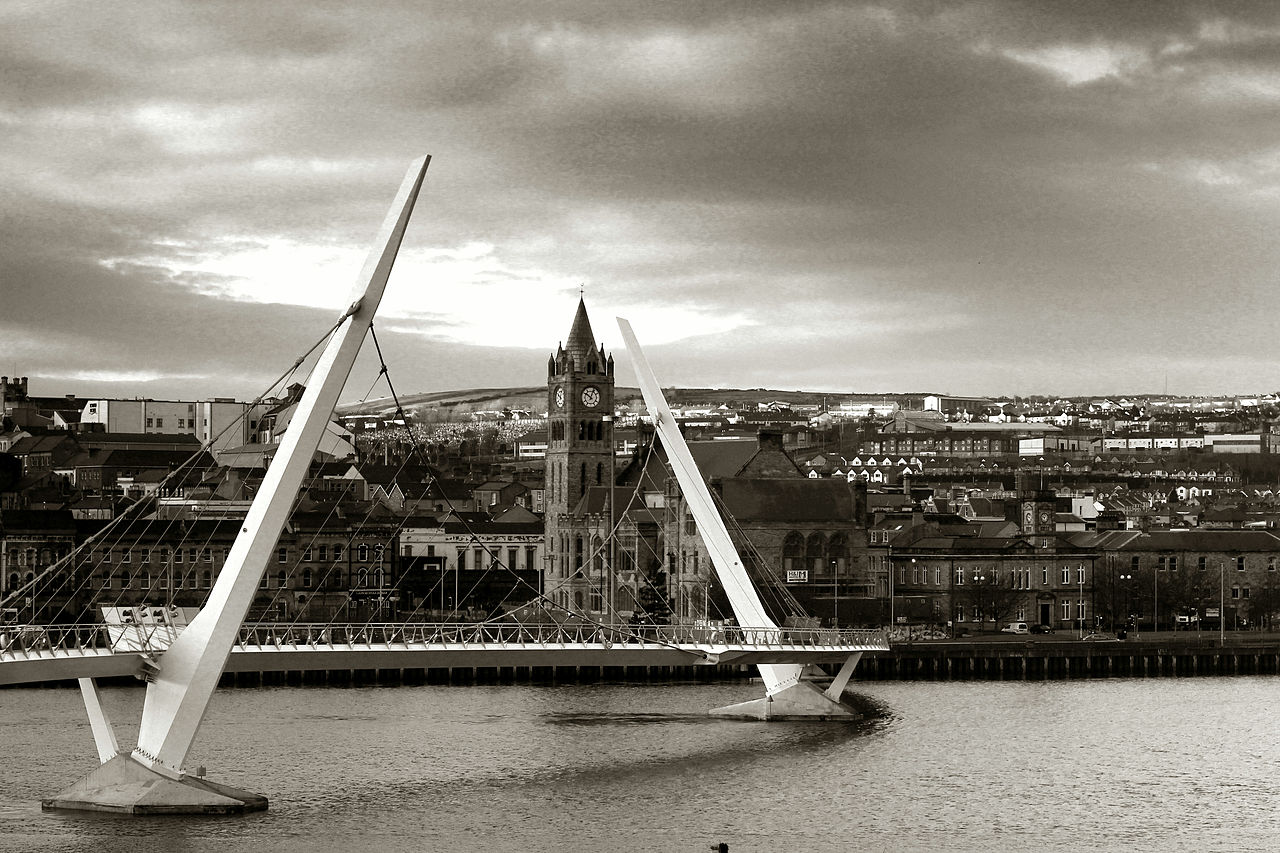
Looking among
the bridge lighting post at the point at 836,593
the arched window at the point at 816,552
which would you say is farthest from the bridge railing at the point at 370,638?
the arched window at the point at 816,552

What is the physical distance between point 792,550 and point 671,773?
4189 centimetres

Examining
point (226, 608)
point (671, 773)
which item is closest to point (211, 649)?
point (226, 608)

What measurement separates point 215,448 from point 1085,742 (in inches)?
3014

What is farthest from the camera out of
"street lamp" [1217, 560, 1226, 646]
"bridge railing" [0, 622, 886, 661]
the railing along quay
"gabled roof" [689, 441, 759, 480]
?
"gabled roof" [689, 441, 759, 480]

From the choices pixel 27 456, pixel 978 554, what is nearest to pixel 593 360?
pixel 978 554

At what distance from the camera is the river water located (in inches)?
1377

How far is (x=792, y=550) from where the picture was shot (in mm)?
83812

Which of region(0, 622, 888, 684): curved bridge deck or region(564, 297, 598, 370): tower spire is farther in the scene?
region(564, 297, 598, 370): tower spire

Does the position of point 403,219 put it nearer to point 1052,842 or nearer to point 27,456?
point 1052,842

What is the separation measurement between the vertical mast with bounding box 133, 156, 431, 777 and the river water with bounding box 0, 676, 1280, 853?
1452 millimetres

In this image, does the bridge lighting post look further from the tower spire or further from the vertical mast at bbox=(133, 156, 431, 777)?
the vertical mast at bbox=(133, 156, 431, 777)

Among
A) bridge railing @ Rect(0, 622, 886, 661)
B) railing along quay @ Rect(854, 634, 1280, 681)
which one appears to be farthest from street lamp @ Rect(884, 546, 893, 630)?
bridge railing @ Rect(0, 622, 886, 661)

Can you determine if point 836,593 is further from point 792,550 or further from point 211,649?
point 211,649

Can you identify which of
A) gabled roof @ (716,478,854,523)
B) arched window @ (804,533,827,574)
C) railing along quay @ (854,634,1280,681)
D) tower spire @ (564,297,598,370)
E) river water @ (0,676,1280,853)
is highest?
tower spire @ (564,297,598,370)
